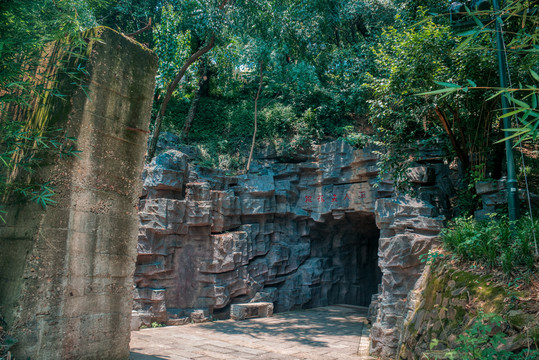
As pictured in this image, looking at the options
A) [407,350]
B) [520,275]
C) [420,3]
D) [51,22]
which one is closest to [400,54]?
[420,3]

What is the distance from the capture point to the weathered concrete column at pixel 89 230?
350 centimetres

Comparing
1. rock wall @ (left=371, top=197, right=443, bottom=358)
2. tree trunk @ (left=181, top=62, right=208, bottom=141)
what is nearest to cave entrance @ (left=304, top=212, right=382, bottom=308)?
rock wall @ (left=371, top=197, right=443, bottom=358)

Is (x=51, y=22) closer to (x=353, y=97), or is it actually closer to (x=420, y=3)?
(x=420, y=3)

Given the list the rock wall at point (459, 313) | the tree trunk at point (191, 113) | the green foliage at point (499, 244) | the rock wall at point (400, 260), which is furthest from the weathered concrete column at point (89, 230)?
the tree trunk at point (191, 113)

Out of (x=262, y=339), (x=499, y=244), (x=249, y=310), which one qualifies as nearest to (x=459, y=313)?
(x=499, y=244)

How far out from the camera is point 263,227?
12.6 m

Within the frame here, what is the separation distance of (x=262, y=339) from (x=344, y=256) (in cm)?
721

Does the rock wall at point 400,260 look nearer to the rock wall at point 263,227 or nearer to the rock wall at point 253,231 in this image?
the rock wall at point 263,227

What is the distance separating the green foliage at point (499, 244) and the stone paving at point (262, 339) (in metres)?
2.90

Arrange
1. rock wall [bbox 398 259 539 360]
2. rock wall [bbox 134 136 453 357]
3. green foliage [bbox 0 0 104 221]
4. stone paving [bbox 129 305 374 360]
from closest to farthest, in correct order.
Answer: rock wall [bbox 398 259 539 360] < green foliage [bbox 0 0 104 221] < stone paving [bbox 129 305 374 360] < rock wall [bbox 134 136 453 357]

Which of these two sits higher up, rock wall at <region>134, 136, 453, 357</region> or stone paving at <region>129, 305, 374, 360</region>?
rock wall at <region>134, 136, 453, 357</region>

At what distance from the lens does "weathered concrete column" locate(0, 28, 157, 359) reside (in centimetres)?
350

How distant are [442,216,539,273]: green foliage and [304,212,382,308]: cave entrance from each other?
278 inches

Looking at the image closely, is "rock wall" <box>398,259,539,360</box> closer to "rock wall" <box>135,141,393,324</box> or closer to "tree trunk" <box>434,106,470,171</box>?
"tree trunk" <box>434,106,470,171</box>
